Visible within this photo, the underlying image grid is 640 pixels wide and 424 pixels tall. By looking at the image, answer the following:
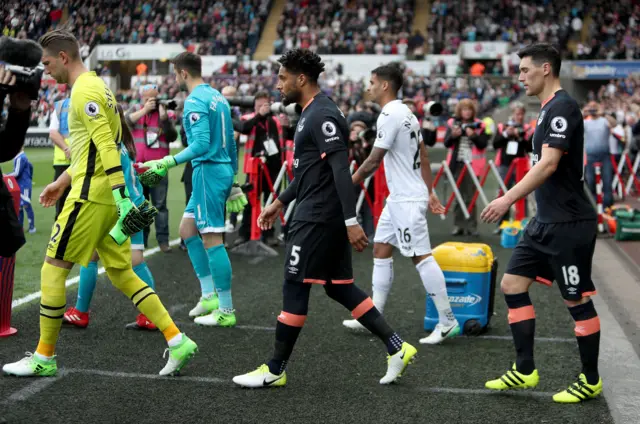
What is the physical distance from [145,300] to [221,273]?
1.48 m

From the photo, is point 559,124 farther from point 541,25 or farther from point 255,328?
point 541,25

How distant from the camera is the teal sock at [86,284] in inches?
254

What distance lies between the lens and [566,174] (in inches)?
191

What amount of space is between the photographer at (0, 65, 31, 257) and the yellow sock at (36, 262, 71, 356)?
0.41 meters

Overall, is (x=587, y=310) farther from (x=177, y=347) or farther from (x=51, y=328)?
(x=51, y=328)

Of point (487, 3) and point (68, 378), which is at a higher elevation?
point (487, 3)

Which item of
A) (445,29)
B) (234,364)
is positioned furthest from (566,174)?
(445,29)

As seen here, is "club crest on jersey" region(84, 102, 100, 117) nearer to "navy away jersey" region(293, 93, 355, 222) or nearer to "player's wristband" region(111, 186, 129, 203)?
"player's wristband" region(111, 186, 129, 203)

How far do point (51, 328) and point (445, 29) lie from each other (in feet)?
124

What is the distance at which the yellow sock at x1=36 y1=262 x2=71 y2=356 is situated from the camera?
17.0 feet

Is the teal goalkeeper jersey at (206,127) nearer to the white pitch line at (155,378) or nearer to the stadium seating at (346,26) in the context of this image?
the white pitch line at (155,378)

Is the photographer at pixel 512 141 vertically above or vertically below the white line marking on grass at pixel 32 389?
above

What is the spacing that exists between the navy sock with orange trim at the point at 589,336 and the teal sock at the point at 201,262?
322 cm

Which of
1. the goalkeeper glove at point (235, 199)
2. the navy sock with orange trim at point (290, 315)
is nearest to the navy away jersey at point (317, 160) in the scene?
the navy sock with orange trim at point (290, 315)
